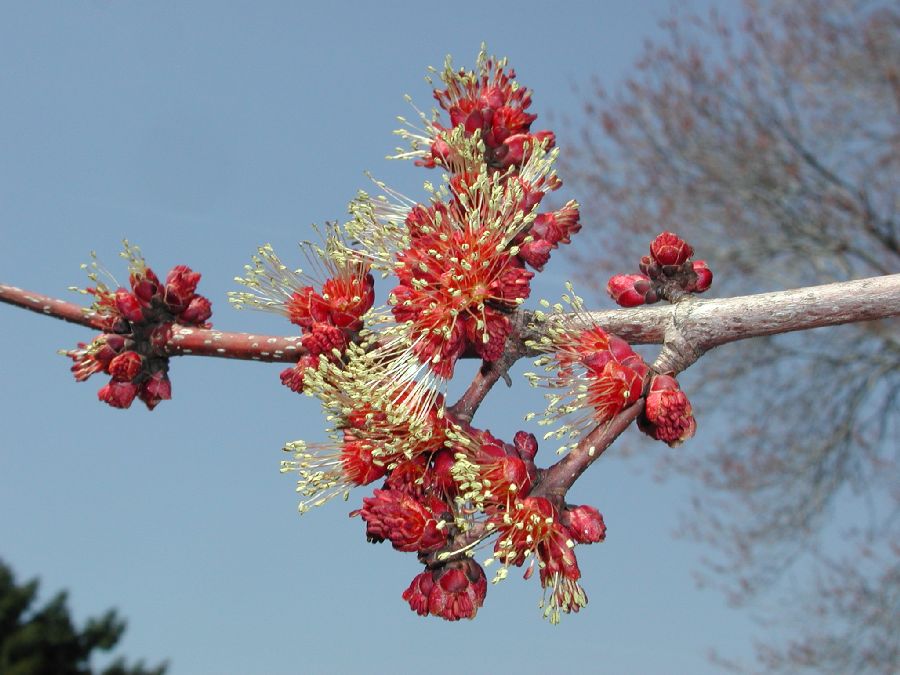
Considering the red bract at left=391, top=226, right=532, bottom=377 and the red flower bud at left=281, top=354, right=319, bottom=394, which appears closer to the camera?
the red bract at left=391, top=226, right=532, bottom=377

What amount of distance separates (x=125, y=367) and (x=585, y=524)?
1418 millimetres

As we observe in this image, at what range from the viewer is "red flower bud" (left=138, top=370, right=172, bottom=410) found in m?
2.84

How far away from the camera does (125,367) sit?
109 inches

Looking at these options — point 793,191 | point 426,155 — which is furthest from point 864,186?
point 426,155

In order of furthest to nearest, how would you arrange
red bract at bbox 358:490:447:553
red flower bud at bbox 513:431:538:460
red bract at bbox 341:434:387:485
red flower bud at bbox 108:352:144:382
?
red flower bud at bbox 108:352:144:382 < red bract at bbox 341:434:387:485 < red flower bud at bbox 513:431:538:460 < red bract at bbox 358:490:447:553

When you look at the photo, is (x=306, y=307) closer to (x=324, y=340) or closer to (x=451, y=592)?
(x=324, y=340)

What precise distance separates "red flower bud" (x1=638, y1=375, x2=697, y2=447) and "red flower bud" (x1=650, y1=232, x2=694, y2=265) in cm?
41

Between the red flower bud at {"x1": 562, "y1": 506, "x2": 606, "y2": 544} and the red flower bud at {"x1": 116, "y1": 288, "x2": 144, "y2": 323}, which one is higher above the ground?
the red flower bud at {"x1": 116, "y1": 288, "x2": 144, "y2": 323}

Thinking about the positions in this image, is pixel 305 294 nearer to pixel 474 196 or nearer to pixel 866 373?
pixel 474 196

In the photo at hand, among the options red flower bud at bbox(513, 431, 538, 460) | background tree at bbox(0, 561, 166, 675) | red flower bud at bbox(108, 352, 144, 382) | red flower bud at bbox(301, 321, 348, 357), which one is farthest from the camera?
background tree at bbox(0, 561, 166, 675)

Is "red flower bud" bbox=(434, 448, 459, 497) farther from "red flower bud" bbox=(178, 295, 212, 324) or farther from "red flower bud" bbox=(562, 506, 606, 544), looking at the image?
"red flower bud" bbox=(178, 295, 212, 324)

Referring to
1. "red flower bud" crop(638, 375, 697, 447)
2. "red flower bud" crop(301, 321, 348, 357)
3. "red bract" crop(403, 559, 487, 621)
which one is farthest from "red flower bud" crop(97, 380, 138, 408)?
"red flower bud" crop(638, 375, 697, 447)

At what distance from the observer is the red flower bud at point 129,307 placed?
9.15ft

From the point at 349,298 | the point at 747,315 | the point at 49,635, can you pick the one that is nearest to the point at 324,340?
the point at 349,298
